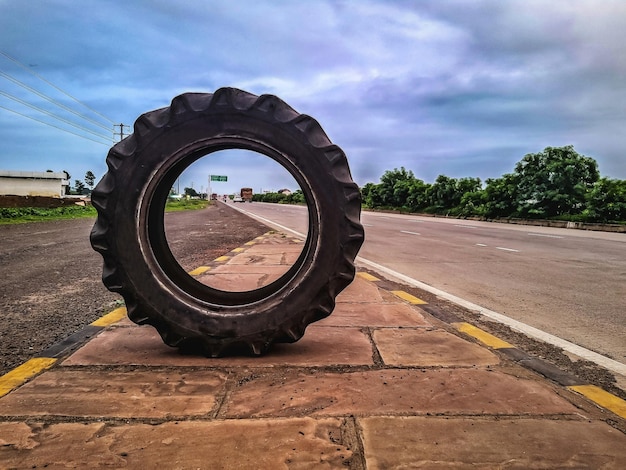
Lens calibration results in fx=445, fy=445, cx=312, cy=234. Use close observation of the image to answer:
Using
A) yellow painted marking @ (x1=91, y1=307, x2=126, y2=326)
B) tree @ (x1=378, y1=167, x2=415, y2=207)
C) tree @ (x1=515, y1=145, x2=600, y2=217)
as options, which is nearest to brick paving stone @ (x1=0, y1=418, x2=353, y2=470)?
yellow painted marking @ (x1=91, y1=307, x2=126, y2=326)

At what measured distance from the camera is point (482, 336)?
3080 millimetres

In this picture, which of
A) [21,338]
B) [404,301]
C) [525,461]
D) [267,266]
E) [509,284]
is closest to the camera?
[525,461]

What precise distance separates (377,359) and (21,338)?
2.32m

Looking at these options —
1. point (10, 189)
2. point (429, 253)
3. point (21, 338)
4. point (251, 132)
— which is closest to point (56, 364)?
point (21, 338)

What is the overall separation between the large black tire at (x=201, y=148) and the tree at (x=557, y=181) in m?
26.1

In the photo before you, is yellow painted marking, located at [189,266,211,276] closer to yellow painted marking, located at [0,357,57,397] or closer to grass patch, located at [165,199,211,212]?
yellow painted marking, located at [0,357,57,397]

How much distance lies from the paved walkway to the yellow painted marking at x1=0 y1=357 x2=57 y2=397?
0.01 m

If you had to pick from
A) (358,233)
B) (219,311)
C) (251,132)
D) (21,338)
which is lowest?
(21,338)

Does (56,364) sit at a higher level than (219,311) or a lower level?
lower

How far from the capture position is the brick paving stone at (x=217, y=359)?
2393 mm

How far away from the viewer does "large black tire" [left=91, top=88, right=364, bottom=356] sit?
234cm

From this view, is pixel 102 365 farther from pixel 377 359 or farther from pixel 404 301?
pixel 404 301

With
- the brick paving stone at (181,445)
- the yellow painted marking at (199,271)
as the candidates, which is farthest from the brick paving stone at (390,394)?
the yellow painted marking at (199,271)

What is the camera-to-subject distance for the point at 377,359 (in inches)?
97.4
